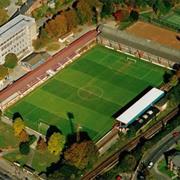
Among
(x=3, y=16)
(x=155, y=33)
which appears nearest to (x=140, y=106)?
(x=155, y=33)

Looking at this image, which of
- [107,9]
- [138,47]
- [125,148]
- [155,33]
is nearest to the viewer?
[125,148]

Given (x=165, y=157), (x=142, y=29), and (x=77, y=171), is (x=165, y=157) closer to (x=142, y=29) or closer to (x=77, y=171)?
(x=77, y=171)

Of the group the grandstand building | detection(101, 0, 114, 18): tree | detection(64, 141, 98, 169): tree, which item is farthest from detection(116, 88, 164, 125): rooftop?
detection(101, 0, 114, 18): tree

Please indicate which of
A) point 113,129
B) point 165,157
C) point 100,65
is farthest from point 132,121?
point 100,65

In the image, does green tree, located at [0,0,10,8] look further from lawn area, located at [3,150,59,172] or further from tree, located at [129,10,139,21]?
lawn area, located at [3,150,59,172]

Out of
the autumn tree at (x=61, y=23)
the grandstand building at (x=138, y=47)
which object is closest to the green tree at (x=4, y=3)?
the autumn tree at (x=61, y=23)

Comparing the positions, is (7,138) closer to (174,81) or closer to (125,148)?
(125,148)

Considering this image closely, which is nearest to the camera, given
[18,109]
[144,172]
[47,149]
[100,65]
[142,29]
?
[144,172]
